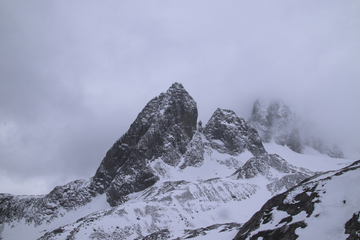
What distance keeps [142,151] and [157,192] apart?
166ft

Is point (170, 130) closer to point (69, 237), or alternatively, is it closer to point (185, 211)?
point (185, 211)

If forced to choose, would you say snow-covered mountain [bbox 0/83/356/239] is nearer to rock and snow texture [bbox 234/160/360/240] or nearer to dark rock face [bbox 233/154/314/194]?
dark rock face [bbox 233/154/314/194]

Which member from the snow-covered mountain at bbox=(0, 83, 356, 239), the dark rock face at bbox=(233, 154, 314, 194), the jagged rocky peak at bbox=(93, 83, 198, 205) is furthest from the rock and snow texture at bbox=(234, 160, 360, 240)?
the jagged rocky peak at bbox=(93, 83, 198, 205)

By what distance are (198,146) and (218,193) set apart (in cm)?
7966

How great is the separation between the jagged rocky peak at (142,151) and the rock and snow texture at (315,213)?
11583 cm

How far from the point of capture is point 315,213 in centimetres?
3133

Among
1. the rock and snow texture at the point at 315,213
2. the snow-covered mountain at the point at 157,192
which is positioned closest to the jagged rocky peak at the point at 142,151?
the snow-covered mountain at the point at 157,192

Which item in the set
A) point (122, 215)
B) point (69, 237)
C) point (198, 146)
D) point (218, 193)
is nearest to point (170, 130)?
point (198, 146)

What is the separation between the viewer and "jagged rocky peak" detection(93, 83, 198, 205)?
152500mm

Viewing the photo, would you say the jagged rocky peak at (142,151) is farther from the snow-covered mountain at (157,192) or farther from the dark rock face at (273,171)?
the dark rock face at (273,171)

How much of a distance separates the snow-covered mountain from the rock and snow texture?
35.4 m

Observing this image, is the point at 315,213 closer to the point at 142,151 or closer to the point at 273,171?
the point at 273,171

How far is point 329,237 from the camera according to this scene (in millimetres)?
26234

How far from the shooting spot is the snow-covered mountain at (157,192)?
79062mm
